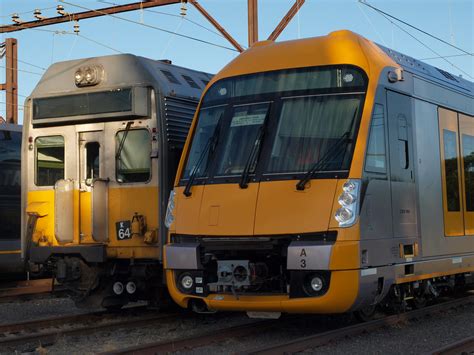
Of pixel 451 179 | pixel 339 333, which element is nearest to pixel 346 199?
pixel 339 333

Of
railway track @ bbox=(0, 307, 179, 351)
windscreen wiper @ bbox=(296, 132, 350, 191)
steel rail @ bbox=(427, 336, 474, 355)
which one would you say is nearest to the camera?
steel rail @ bbox=(427, 336, 474, 355)

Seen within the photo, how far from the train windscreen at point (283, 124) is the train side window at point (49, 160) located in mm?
3353

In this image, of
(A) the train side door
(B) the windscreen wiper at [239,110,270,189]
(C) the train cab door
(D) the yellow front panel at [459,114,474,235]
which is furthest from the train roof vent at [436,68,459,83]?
(C) the train cab door

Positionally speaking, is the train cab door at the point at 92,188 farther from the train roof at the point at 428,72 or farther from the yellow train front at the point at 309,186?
the train roof at the point at 428,72

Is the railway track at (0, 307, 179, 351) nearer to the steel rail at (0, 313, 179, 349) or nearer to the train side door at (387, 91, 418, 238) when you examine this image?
the steel rail at (0, 313, 179, 349)

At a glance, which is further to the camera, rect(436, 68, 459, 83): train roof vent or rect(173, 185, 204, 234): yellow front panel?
rect(436, 68, 459, 83): train roof vent

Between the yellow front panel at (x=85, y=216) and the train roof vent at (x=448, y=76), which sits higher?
the train roof vent at (x=448, y=76)

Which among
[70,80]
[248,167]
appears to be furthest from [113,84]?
[248,167]

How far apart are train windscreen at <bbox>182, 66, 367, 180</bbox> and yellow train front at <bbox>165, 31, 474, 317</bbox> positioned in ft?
0.05

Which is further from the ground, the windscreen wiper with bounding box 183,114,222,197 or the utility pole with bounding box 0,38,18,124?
the utility pole with bounding box 0,38,18,124

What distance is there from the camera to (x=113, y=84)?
10.7 metres

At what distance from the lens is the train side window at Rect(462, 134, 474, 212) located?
→ 1033 centimetres

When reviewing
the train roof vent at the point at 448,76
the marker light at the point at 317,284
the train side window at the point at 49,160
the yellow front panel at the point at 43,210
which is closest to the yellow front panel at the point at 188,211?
the marker light at the point at 317,284

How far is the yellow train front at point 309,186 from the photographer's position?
24.7ft
